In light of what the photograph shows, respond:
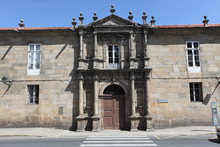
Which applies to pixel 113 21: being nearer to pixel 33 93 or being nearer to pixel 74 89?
pixel 74 89

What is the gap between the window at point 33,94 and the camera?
1492cm

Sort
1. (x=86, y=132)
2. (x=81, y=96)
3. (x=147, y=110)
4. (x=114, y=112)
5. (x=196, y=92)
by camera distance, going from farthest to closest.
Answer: (x=196, y=92)
(x=114, y=112)
(x=81, y=96)
(x=147, y=110)
(x=86, y=132)

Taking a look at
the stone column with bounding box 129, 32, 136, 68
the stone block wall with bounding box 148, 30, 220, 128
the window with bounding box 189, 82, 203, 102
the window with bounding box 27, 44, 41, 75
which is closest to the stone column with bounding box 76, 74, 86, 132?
the window with bounding box 27, 44, 41, 75

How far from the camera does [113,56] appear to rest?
49.0 ft

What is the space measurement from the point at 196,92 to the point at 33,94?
1173 centimetres

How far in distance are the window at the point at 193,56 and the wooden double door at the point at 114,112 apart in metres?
5.45

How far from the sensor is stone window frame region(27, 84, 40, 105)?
14920 mm

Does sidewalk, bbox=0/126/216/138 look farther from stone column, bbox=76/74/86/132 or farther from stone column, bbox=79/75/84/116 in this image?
stone column, bbox=79/75/84/116

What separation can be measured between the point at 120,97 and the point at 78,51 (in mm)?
4490

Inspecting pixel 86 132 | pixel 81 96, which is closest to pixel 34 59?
pixel 81 96

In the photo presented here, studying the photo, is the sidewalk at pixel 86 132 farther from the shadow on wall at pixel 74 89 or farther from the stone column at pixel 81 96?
the stone column at pixel 81 96

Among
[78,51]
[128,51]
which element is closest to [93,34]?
[78,51]

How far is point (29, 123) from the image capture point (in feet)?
47.1

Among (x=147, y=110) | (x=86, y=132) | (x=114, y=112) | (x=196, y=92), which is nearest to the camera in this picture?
(x=86, y=132)
